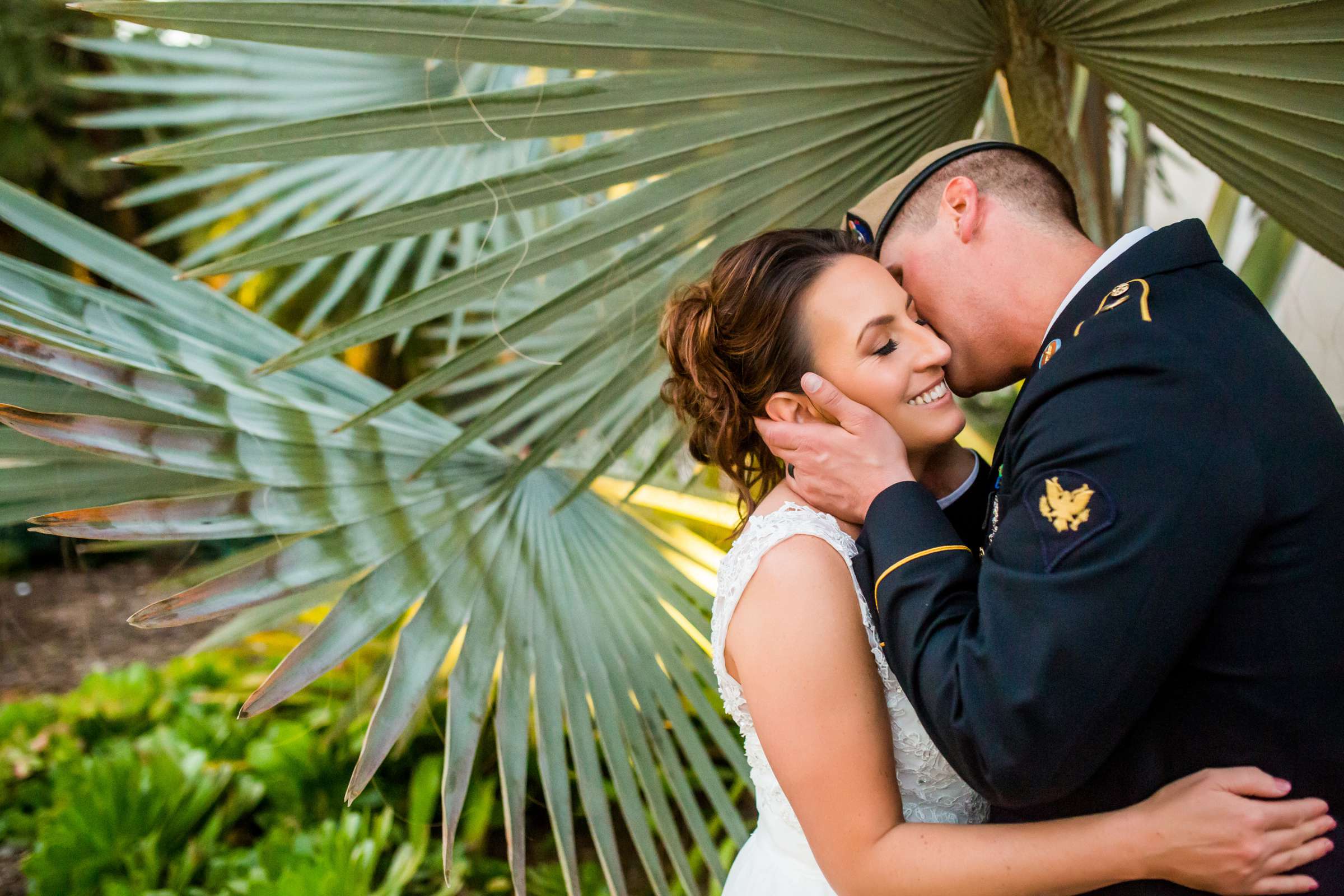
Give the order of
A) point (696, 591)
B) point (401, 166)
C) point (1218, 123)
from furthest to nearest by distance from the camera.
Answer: point (401, 166) → point (696, 591) → point (1218, 123)

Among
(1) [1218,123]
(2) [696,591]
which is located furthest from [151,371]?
(1) [1218,123]

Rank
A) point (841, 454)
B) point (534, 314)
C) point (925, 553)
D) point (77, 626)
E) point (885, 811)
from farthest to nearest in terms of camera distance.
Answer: point (77, 626) < point (534, 314) < point (841, 454) < point (885, 811) < point (925, 553)

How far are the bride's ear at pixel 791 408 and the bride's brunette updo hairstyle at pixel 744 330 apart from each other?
0.02 metres

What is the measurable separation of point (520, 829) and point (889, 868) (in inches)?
26.7

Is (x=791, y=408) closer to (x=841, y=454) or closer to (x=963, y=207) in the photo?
(x=841, y=454)

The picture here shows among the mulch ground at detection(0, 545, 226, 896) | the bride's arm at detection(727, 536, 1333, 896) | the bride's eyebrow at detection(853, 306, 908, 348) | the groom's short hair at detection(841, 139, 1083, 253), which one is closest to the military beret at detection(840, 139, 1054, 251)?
the groom's short hair at detection(841, 139, 1083, 253)

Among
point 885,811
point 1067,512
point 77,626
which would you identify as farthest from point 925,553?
point 77,626

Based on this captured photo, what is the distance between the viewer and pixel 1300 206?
1.71 m

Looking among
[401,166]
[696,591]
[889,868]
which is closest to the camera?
[889,868]

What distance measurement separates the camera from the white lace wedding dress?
1.49 meters

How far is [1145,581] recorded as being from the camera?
1.07 metres

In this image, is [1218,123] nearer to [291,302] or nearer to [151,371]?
[151,371]

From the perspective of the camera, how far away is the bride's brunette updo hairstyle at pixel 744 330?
1669mm

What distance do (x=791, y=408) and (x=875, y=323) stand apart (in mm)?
203
